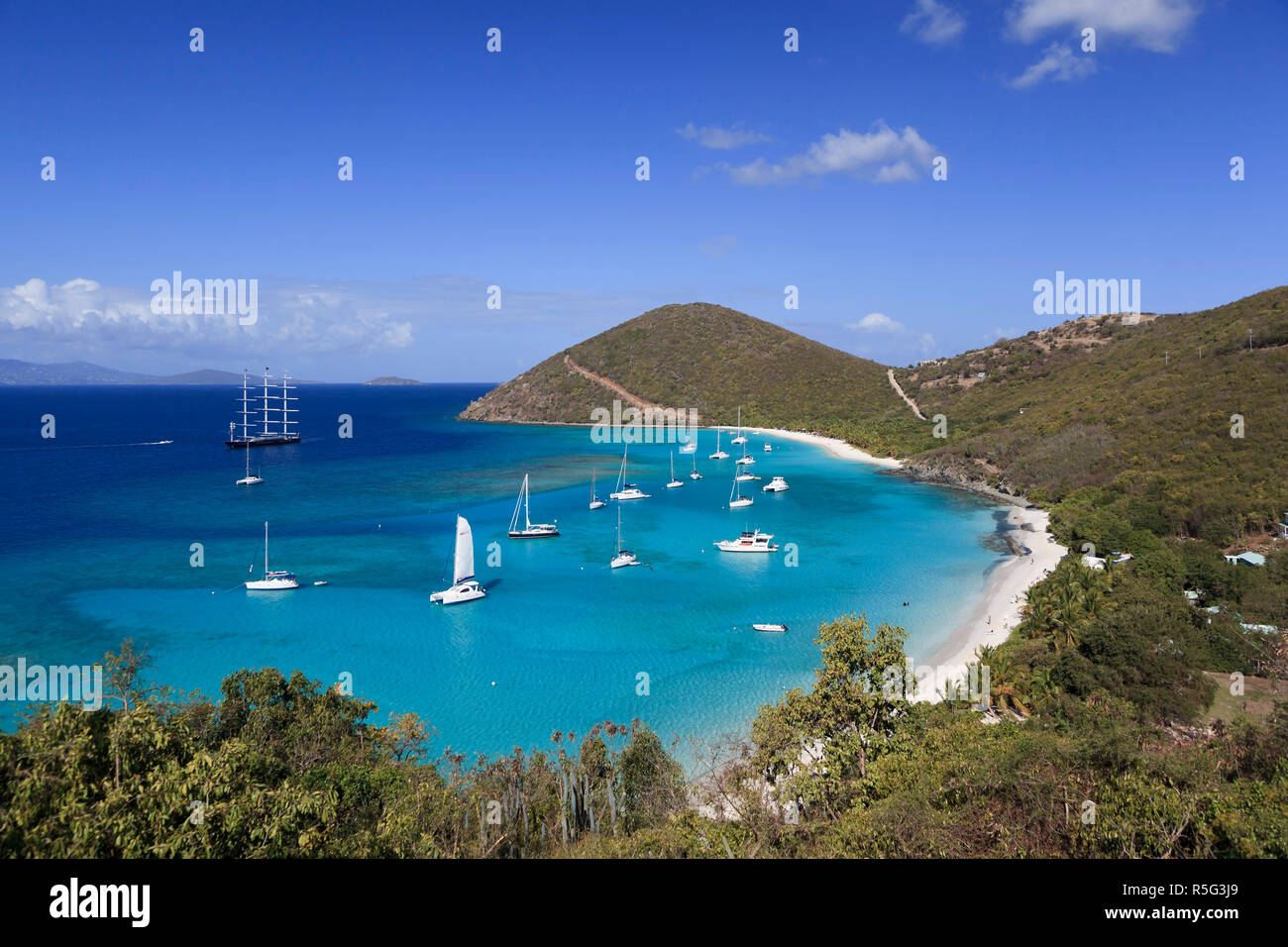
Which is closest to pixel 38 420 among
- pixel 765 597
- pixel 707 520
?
pixel 707 520

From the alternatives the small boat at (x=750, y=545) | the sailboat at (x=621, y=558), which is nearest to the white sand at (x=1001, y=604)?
the small boat at (x=750, y=545)

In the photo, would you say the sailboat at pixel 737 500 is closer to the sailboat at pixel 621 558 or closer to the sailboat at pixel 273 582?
the sailboat at pixel 621 558

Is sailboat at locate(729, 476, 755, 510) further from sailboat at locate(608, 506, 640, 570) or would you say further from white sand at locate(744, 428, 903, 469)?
white sand at locate(744, 428, 903, 469)

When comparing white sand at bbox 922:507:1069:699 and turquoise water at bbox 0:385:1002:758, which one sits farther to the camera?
white sand at bbox 922:507:1069:699

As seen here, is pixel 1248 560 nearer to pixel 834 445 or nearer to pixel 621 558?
pixel 621 558

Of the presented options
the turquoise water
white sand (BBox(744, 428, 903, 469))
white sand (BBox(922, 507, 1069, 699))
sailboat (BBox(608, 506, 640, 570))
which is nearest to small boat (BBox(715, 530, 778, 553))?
the turquoise water

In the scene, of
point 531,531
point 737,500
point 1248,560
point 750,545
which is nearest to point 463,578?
point 531,531

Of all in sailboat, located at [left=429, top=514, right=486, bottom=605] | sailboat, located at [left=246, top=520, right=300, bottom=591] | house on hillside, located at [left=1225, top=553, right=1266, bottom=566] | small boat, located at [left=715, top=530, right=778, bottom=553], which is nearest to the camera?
house on hillside, located at [left=1225, top=553, right=1266, bottom=566]
